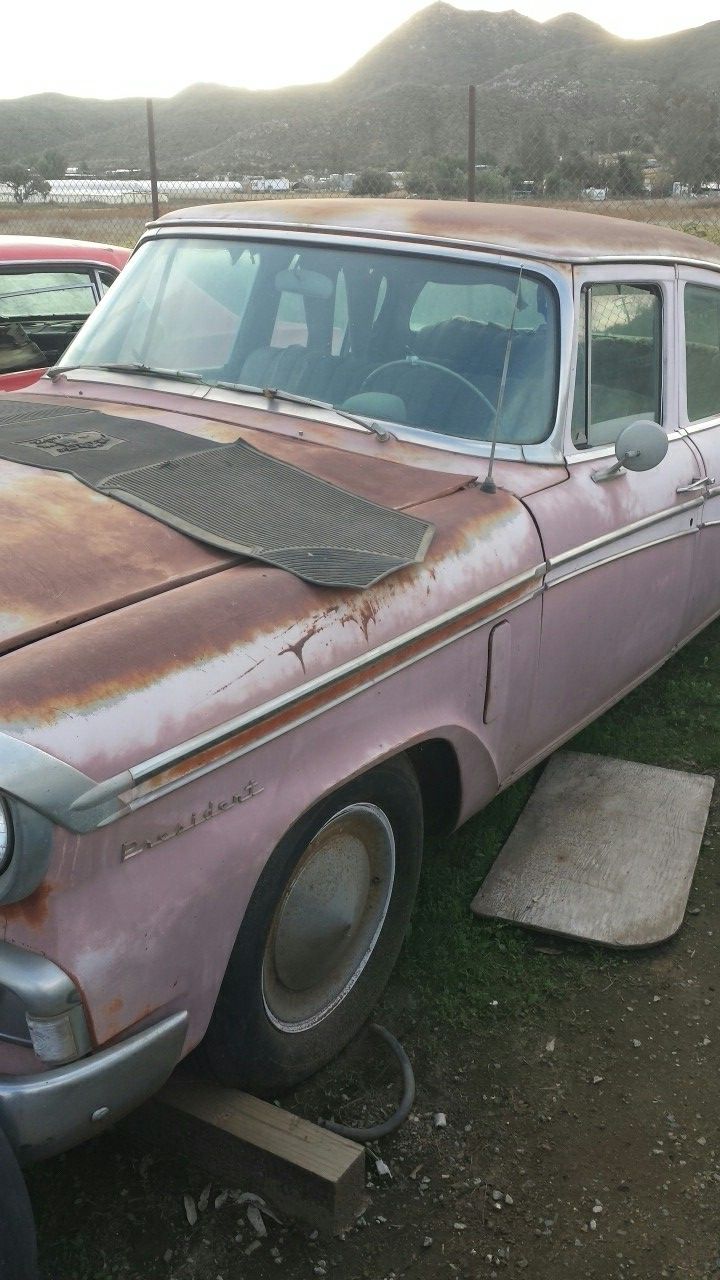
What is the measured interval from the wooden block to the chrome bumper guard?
14.6 inches

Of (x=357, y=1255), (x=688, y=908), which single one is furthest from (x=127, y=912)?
(x=688, y=908)

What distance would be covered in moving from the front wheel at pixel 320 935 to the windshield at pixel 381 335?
1.10 meters

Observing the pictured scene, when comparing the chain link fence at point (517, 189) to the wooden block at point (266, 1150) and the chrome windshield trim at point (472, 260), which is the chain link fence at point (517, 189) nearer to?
the chrome windshield trim at point (472, 260)

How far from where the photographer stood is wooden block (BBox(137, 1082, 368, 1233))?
2.13 metres

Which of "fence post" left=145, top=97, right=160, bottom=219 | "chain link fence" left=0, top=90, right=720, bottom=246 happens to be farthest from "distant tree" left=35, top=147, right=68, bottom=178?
"fence post" left=145, top=97, right=160, bottom=219

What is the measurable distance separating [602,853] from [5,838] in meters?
2.17

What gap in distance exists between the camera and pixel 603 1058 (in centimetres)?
266

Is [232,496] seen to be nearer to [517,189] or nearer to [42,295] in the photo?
[42,295]

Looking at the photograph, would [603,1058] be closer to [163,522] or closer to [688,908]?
[688,908]

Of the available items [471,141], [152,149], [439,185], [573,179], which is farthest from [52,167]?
[471,141]

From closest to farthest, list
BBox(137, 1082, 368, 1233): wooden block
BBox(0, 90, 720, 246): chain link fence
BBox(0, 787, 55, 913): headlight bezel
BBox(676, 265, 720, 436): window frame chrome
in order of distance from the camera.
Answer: BBox(0, 787, 55, 913): headlight bezel, BBox(137, 1082, 368, 1233): wooden block, BBox(676, 265, 720, 436): window frame chrome, BBox(0, 90, 720, 246): chain link fence

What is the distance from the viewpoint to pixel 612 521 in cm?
322

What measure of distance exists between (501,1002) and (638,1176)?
58cm

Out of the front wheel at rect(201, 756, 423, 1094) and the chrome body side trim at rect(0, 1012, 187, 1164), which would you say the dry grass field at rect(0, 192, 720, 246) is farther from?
the chrome body side trim at rect(0, 1012, 187, 1164)
